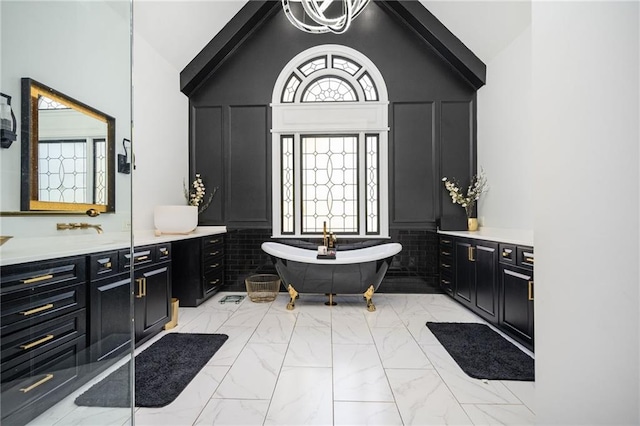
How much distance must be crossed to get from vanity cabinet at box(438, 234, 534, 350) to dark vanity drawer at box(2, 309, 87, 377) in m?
3.13

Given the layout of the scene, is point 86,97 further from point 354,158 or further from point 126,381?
point 354,158

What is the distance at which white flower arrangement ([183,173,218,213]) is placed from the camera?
15.3 feet

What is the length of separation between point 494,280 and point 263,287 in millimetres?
2754

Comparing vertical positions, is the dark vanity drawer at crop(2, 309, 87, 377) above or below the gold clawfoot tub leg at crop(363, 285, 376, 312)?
above

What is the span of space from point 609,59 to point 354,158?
12.1 ft

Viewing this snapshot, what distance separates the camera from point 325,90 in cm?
489

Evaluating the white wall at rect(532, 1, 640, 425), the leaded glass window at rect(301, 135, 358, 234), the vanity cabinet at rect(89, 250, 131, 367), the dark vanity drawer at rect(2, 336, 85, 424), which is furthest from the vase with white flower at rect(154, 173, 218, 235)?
the white wall at rect(532, 1, 640, 425)

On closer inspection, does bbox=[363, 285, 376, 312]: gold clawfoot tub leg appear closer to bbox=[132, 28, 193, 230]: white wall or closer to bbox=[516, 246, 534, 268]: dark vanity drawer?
bbox=[516, 246, 534, 268]: dark vanity drawer

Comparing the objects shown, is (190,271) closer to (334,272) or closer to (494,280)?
(334,272)

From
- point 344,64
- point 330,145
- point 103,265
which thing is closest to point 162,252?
point 103,265

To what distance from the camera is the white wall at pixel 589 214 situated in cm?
121

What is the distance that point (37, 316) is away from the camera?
1545 mm

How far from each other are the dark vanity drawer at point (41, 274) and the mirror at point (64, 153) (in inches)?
10.1

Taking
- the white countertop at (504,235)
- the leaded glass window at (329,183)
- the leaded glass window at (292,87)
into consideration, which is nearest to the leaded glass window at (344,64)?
the leaded glass window at (292,87)
